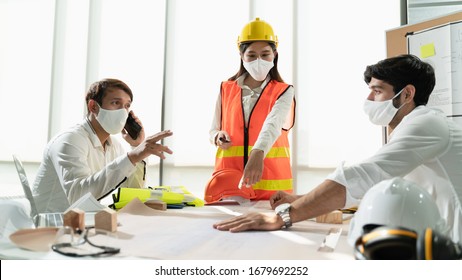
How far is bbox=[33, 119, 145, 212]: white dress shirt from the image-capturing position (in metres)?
1.33

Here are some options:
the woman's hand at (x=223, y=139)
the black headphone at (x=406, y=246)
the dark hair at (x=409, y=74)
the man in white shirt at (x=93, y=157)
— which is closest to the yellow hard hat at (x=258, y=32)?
the woman's hand at (x=223, y=139)

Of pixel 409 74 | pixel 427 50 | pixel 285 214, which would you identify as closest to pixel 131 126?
pixel 285 214

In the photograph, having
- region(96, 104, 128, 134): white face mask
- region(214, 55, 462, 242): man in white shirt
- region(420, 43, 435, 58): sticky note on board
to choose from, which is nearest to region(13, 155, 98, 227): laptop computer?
region(214, 55, 462, 242): man in white shirt

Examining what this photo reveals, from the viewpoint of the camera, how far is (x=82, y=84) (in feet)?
12.2

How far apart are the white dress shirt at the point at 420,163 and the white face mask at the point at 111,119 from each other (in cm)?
92

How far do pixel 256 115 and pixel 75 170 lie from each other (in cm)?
81

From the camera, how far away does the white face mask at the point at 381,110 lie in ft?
3.91

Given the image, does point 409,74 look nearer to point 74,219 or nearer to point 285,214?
point 285,214

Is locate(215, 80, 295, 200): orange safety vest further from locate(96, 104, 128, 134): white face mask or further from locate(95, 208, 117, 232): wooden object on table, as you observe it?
locate(95, 208, 117, 232): wooden object on table

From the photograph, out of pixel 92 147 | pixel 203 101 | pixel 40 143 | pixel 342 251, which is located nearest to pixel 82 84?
pixel 40 143

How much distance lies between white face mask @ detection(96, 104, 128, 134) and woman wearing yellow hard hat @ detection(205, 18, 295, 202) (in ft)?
1.31

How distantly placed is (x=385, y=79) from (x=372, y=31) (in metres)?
2.01

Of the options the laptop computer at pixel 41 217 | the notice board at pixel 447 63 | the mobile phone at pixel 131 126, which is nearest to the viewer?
the laptop computer at pixel 41 217

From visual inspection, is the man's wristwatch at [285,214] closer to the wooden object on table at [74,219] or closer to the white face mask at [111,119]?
the wooden object on table at [74,219]
